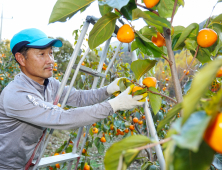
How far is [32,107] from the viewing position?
1.21 meters

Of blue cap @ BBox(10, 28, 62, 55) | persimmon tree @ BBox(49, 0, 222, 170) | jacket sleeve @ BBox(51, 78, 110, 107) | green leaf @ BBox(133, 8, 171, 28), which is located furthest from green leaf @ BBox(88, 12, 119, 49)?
jacket sleeve @ BBox(51, 78, 110, 107)

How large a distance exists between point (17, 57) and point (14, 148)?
726 mm

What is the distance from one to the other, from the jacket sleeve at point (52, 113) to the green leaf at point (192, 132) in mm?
947

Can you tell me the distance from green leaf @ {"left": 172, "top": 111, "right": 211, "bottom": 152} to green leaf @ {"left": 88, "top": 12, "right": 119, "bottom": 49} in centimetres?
60

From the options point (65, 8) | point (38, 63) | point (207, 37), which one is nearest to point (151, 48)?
point (207, 37)

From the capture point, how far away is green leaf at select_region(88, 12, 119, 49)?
76 centimetres

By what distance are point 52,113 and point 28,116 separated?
7.0 inches

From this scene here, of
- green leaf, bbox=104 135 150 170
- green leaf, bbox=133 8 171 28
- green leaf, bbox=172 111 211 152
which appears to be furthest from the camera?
green leaf, bbox=133 8 171 28

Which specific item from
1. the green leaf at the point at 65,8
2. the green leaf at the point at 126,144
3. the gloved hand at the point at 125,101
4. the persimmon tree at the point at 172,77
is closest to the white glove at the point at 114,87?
the gloved hand at the point at 125,101

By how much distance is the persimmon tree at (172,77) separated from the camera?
0.25 metres

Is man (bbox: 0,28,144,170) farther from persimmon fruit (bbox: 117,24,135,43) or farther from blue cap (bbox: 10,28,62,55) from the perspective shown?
persimmon fruit (bbox: 117,24,135,43)

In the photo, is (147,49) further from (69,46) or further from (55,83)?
(69,46)

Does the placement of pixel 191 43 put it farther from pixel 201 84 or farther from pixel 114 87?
pixel 114 87

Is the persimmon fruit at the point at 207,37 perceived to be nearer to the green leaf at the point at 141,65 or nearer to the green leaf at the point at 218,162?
the green leaf at the point at 141,65
